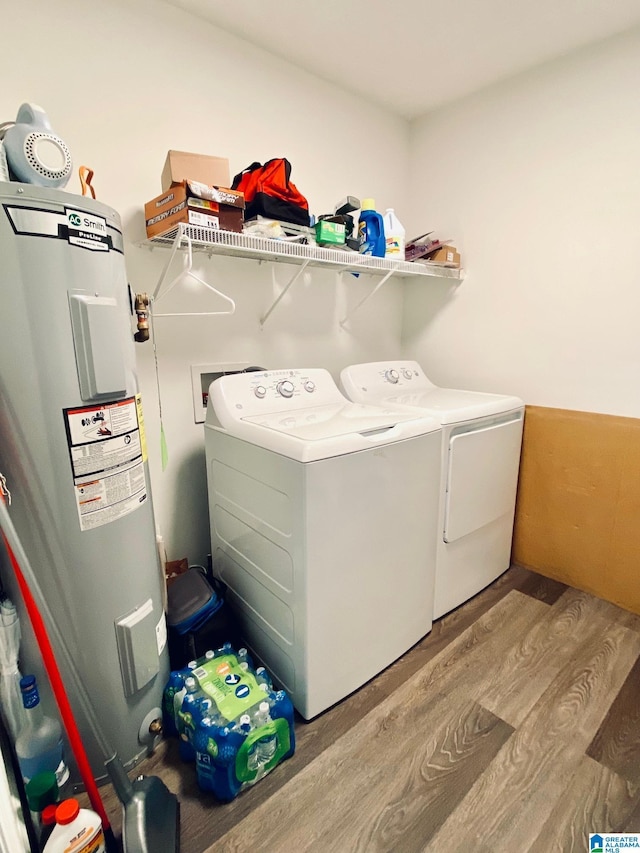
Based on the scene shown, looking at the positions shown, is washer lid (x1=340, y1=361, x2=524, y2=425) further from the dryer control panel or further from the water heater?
the water heater

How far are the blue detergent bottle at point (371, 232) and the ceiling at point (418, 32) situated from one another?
2.05ft

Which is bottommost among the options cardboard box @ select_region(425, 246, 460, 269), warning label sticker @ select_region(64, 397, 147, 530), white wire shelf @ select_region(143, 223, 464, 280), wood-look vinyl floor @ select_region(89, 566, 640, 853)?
wood-look vinyl floor @ select_region(89, 566, 640, 853)

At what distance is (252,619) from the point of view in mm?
1513

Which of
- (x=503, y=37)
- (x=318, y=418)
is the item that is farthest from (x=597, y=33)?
(x=318, y=418)

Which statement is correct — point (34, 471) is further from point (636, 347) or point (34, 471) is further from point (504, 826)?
point (636, 347)

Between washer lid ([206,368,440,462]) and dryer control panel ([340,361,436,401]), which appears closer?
washer lid ([206,368,440,462])

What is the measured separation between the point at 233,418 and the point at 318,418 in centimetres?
31

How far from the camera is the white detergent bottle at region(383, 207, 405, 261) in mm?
1953

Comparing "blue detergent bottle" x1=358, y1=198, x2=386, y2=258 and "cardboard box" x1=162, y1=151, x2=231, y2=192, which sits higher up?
"cardboard box" x1=162, y1=151, x2=231, y2=192

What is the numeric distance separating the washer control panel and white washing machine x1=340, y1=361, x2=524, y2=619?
0.71 ft

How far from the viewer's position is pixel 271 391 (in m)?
1.64

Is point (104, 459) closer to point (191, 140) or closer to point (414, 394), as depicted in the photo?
point (191, 140)

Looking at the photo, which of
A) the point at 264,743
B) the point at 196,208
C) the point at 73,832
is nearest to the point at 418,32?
the point at 196,208

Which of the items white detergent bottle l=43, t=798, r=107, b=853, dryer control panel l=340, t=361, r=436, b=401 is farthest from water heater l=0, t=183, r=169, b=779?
dryer control panel l=340, t=361, r=436, b=401
